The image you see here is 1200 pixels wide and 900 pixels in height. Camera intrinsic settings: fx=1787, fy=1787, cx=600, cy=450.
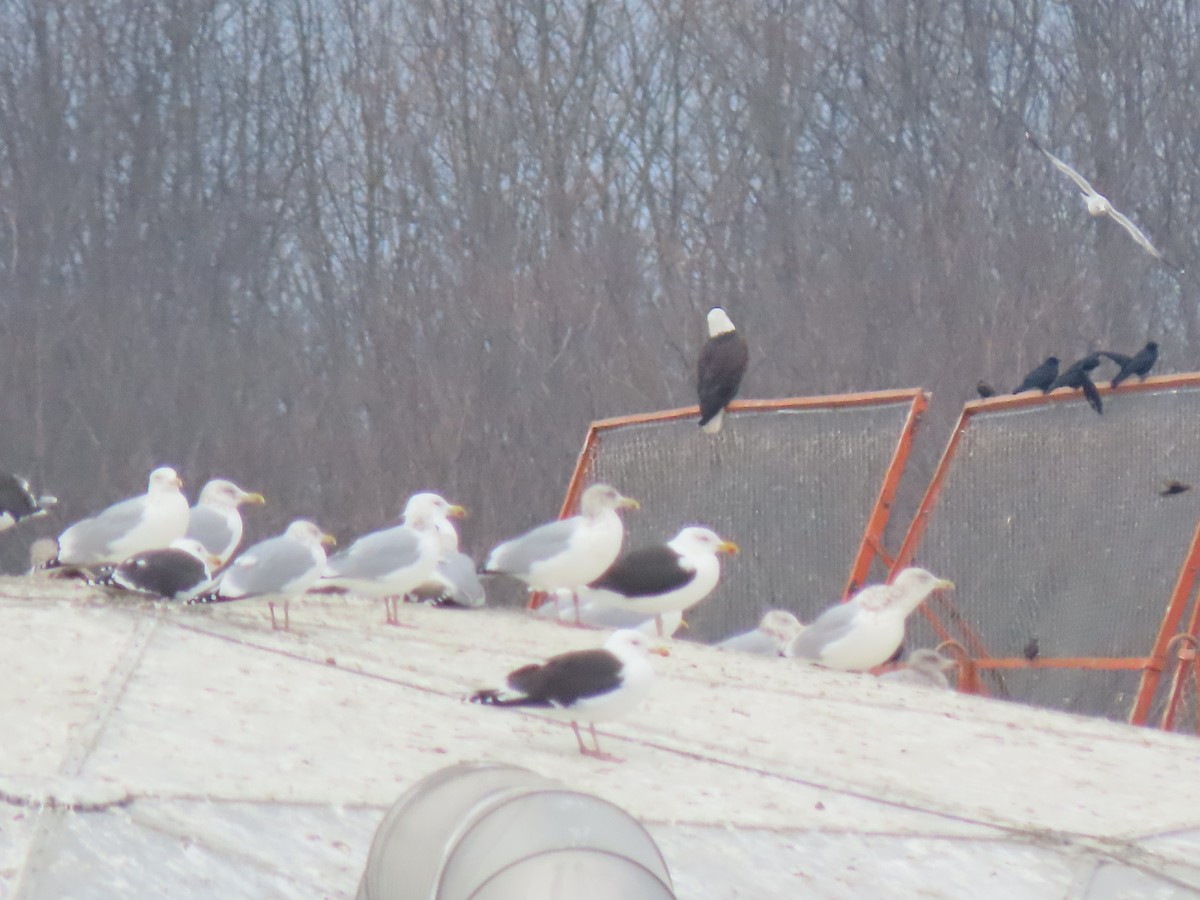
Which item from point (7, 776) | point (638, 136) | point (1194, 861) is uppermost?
point (638, 136)

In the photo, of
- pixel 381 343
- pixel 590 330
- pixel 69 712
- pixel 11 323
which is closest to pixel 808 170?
pixel 590 330

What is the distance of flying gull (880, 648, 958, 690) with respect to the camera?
8.62 metres

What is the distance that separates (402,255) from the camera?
96.1 feet

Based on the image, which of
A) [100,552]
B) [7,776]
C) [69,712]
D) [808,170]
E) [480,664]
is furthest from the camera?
[808,170]

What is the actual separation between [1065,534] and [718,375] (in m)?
3.66

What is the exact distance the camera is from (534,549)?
8.84 meters

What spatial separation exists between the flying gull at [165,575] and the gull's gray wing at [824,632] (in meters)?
2.83

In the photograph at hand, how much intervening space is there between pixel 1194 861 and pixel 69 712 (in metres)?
3.19

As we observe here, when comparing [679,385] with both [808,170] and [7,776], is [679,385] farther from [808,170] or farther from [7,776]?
[7,776]

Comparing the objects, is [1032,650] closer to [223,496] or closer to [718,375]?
[718,375]

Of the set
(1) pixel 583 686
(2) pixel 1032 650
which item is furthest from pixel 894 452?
(1) pixel 583 686

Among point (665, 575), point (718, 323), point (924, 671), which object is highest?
point (718, 323)

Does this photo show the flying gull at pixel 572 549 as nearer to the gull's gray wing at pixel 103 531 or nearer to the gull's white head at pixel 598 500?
the gull's white head at pixel 598 500

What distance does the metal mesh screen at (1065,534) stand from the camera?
8359mm
